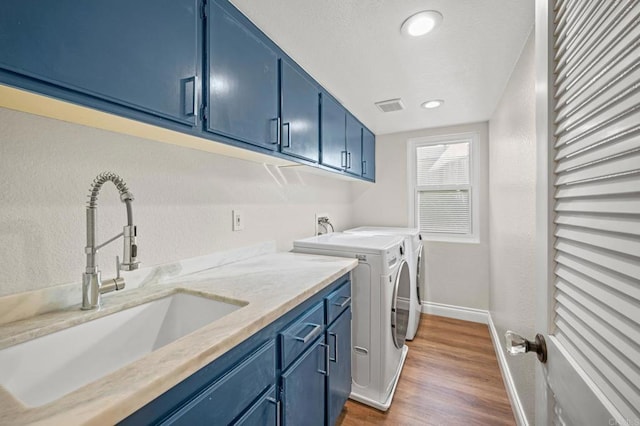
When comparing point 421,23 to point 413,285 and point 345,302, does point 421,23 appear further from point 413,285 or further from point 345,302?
point 413,285

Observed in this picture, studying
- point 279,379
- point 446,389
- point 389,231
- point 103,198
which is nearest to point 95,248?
point 103,198

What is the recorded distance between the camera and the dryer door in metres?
1.77

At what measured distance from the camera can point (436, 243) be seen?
3.11 m

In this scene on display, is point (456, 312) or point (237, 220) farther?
point (456, 312)

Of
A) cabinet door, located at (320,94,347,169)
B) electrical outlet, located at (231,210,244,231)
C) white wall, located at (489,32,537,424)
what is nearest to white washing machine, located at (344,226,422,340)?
white wall, located at (489,32,537,424)

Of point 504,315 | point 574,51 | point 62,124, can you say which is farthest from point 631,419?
point 504,315

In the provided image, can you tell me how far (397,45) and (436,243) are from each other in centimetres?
229

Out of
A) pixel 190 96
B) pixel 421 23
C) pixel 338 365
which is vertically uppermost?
pixel 421 23

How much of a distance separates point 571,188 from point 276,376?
1040 mm

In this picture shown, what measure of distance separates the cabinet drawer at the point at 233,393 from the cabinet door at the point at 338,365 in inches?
20.5

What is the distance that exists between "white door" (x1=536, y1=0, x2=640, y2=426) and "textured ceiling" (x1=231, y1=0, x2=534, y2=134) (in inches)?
29.2

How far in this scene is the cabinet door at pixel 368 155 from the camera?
294 centimetres

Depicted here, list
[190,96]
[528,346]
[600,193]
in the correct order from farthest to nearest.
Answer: [190,96]
[528,346]
[600,193]

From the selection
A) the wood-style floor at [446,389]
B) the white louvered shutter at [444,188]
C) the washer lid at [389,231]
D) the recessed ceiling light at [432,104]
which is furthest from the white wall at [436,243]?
the recessed ceiling light at [432,104]
